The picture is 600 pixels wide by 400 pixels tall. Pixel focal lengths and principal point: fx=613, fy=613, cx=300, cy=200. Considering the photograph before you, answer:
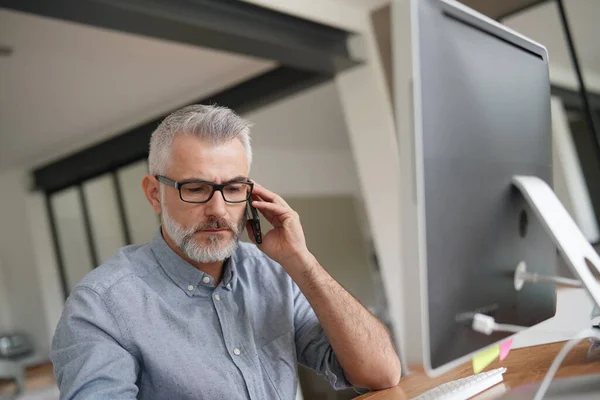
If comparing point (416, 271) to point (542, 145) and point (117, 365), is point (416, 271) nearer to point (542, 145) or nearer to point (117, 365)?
point (542, 145)

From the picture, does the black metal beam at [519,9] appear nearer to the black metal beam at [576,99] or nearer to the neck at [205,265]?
the black metal beam at [576,99]

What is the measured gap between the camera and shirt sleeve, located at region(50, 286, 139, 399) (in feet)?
3.41

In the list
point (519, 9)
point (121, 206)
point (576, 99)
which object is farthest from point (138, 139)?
point (576, 99)

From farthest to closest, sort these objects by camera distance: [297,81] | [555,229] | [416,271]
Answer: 1. [297,81]
2. [555,229]
3. [416,271]

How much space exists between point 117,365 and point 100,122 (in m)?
5.47

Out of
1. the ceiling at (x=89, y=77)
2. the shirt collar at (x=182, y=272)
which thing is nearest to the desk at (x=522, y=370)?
the shirt collar at (x=182, y=272)

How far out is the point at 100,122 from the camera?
6.17m

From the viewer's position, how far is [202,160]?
50.9 inches

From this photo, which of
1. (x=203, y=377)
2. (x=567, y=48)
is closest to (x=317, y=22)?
(x=567, y=48)

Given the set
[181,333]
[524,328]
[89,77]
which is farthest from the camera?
[89,77]

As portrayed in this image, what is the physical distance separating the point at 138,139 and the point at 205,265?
5.04m

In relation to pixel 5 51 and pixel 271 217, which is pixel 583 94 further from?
pixel 5 51

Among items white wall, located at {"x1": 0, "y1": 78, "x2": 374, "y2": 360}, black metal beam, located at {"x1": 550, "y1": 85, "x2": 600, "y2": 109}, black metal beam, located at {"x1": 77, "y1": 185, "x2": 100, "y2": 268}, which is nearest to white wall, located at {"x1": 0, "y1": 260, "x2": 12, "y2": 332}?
white wall, located at {"x1": 0, "y1": 78, "x2": 374, "y2": 360}

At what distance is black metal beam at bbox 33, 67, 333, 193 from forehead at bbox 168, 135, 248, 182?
1.58 meters
